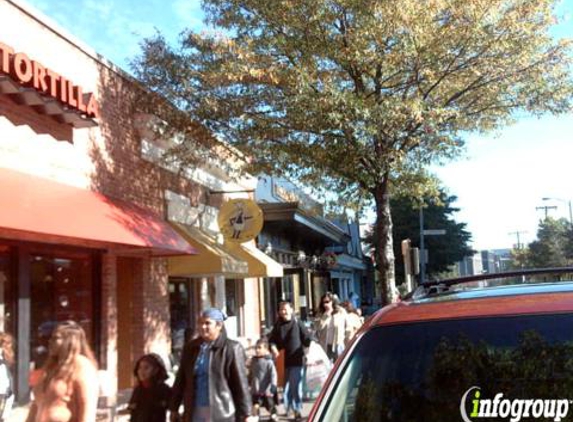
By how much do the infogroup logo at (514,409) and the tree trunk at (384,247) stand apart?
31.4 ft

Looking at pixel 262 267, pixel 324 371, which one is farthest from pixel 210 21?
pixel 324 371

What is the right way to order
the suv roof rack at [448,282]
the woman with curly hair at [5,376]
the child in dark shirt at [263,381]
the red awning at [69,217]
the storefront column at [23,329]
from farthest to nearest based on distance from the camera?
1. the child in dark shirt at [263,381]
2. the storefront column at [23,329]
3. the red awning at [69,217]
4. the woman with curly hair at [5,376]
5. the suv roof rack at [448,282]

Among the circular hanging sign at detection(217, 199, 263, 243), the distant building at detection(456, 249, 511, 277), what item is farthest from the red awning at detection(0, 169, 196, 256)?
the distant building at detection(456, 249, 511, 277)

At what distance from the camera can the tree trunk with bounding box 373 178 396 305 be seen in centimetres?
1195

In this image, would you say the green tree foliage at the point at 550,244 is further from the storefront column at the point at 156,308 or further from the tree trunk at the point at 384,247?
the storefront column at the point at 156,308

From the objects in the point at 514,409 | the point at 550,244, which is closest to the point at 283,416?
the point at 514,409

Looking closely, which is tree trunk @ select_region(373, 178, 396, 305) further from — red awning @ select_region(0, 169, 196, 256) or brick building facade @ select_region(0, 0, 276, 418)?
red awning @ select_region(0, 169, 196, 256)

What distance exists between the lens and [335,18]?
36.3ft

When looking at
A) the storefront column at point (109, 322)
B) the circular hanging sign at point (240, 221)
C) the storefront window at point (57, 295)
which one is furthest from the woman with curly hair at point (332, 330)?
the storefront window at point (57, 295)

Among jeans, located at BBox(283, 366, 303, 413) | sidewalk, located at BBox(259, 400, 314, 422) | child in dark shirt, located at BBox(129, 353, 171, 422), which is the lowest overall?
sidewalk, located at BBox(259, 400, 314, 422)

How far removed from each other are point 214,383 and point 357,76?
24.7 feet

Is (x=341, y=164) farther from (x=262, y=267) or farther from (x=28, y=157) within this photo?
(x=28, y=157)

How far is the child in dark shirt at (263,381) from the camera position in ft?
29.3

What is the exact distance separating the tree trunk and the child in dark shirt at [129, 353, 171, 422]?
22.9 ft
